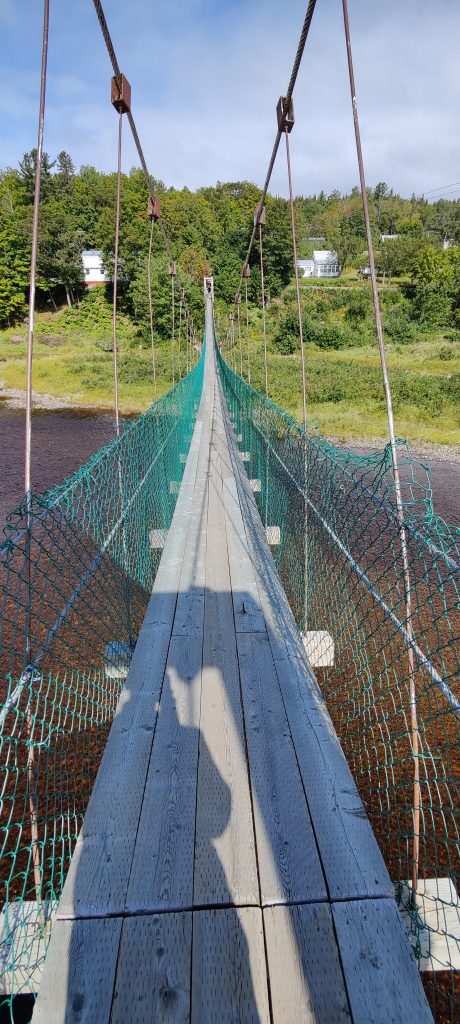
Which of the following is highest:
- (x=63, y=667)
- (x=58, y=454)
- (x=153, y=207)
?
(x=153, y=207)

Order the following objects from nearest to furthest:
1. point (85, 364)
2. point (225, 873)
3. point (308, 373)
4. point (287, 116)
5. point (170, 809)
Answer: point (225, 873) < point (170, 809) < point (287, 116) < point (308, 373) < point (85, 364)

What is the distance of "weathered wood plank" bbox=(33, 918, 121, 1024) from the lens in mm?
916

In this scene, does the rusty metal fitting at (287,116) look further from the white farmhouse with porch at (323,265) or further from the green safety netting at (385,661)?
the white farmhouse with porch at (323,265)

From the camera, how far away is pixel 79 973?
973 mm

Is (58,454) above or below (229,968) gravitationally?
above

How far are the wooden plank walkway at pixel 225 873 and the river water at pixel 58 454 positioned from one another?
199 inches

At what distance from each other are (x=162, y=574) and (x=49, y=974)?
1941 millimetres

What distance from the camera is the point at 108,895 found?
1.11 meters

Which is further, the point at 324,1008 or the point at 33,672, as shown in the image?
the point at 33,672

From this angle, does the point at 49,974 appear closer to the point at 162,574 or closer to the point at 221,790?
the point at 221,790

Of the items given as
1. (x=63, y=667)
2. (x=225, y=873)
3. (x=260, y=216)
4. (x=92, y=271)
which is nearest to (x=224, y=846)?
(x=225, y=873)

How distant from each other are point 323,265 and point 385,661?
5749cm

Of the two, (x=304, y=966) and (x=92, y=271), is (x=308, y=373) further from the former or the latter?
(x=92, y=271)

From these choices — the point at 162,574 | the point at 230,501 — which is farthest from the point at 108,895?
the point at 230,501
